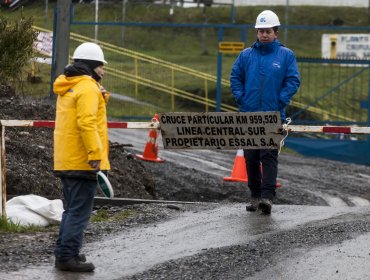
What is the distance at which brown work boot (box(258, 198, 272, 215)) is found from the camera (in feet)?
39.3

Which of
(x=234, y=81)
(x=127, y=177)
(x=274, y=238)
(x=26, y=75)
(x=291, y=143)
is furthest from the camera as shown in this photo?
(x=291, y=143)

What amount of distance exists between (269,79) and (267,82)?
4 cm

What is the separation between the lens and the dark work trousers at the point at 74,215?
8867 millimetres

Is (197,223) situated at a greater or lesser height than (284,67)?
lesser

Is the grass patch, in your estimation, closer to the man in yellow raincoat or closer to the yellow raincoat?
the man in yellow raincoat

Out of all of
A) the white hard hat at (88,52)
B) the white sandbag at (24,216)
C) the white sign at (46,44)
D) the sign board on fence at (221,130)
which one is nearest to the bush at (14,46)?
the sign board on fence at (221,130)

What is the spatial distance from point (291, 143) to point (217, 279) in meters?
14.4

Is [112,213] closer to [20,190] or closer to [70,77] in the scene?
[20,190]

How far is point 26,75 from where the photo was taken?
18.5 metres

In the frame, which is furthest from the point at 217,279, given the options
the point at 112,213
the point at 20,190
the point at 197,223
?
the point at 20,190

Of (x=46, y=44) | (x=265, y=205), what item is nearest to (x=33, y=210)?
(x=265, y=205)

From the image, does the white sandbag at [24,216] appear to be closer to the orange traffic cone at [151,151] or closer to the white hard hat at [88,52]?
the white hard hat at [88,52]

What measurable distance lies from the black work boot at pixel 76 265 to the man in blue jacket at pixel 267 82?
3505 mm

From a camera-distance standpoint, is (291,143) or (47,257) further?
(291,143)
